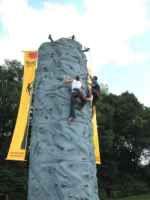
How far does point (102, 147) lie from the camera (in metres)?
A: 51.9

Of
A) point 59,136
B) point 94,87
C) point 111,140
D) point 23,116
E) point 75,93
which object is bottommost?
point 59,136

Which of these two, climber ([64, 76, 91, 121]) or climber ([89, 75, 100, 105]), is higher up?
climber ([89, 75, 100, 105])

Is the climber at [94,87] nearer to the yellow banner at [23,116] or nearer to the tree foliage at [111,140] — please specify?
the yellow banner at [23,116]

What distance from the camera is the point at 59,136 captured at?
983 cm

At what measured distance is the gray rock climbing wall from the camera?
9.59m

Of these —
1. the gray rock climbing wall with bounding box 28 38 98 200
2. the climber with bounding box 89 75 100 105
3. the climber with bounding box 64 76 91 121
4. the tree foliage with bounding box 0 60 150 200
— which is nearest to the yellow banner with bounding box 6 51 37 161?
the climber with bounding box 89 75 100 105

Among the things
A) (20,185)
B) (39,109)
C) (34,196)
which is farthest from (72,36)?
(20,185)

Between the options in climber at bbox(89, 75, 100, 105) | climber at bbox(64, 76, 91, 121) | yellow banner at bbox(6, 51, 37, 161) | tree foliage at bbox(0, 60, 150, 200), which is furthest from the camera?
tree foliage at bbox(0, 60, 150, 200)

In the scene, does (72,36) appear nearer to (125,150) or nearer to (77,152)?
(77,152)

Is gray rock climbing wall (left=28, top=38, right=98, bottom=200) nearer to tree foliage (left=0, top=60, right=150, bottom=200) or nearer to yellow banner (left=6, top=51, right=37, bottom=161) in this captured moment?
yellow banner (left=6, top=51, right=37, bottom=161)

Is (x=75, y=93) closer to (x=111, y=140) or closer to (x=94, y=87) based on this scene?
(x=94, y=87)

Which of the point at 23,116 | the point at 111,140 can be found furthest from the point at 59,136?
the point at 111,140

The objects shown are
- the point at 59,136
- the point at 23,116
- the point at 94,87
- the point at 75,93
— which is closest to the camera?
the point at 59,136

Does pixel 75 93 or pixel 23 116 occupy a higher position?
pixel 75 93
